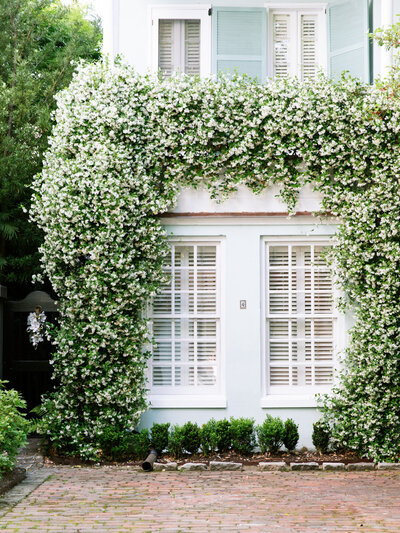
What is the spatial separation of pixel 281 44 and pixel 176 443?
656 cm

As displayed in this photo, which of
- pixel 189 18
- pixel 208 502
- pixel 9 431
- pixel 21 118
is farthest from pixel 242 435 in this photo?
pixel 21 118

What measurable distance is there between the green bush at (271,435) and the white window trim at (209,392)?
0.76 meters

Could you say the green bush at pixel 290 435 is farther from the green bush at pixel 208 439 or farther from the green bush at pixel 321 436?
the green bush at pixel 208 439

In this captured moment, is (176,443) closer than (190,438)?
Yes

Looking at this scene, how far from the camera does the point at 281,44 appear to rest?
13312 mm

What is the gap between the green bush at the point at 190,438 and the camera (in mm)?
11516

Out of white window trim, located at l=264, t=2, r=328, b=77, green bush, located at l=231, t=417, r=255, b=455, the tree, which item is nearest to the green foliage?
green bush, located at l=231, t=417, r=255, b=455

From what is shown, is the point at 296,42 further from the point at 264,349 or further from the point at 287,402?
the point at 287,402

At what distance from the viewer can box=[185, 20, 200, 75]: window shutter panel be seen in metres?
13.2

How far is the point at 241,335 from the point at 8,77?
8135 mm

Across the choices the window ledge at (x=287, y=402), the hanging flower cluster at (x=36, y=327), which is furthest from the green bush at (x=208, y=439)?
the hanging flower cluster at (x=36, y=327)

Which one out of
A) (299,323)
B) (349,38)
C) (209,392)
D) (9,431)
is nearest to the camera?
(9,431)

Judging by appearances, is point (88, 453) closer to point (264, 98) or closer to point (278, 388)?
point (278, 388)

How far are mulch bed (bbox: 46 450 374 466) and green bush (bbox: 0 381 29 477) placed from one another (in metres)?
1.55
